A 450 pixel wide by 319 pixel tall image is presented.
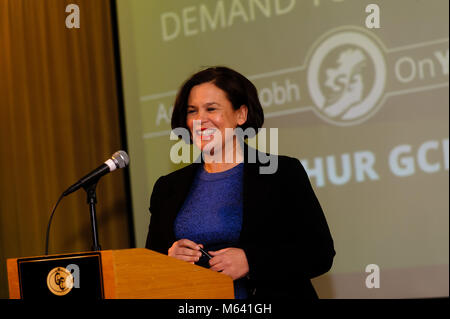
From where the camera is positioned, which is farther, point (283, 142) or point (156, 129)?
point (156, 129)

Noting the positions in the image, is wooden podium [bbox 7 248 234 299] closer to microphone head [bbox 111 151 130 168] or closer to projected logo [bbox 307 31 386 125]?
microphone head [bbox 111 151 130 168]

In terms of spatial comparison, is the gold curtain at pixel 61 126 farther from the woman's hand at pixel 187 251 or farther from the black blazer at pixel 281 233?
the woman's hand at pixel 187 251

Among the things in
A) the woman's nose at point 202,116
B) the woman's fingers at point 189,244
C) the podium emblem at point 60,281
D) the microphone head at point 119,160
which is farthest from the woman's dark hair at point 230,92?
the podium emblem at point 60,281

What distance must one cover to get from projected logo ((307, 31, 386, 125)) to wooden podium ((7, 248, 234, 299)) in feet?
6.24

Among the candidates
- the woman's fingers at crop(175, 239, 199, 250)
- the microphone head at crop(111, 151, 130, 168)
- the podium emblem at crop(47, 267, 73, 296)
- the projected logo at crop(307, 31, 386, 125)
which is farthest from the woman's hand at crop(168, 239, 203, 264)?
the projected logo at crop(307, 31, 386, 125)

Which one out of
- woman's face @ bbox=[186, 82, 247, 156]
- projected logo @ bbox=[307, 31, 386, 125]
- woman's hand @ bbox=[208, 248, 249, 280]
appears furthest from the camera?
projected logo @ bbox=[307, 31, 386, 125]

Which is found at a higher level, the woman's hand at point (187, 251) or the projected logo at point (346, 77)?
the projected logo at point (346, 77)

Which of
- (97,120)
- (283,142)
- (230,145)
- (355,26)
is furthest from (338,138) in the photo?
(97,120)

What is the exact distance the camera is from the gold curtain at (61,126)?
4.81 m

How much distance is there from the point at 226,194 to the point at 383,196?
1.35m

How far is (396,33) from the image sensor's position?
354cm

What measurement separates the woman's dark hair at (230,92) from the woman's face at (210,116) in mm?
25

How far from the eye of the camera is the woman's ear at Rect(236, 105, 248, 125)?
2.66 meters
